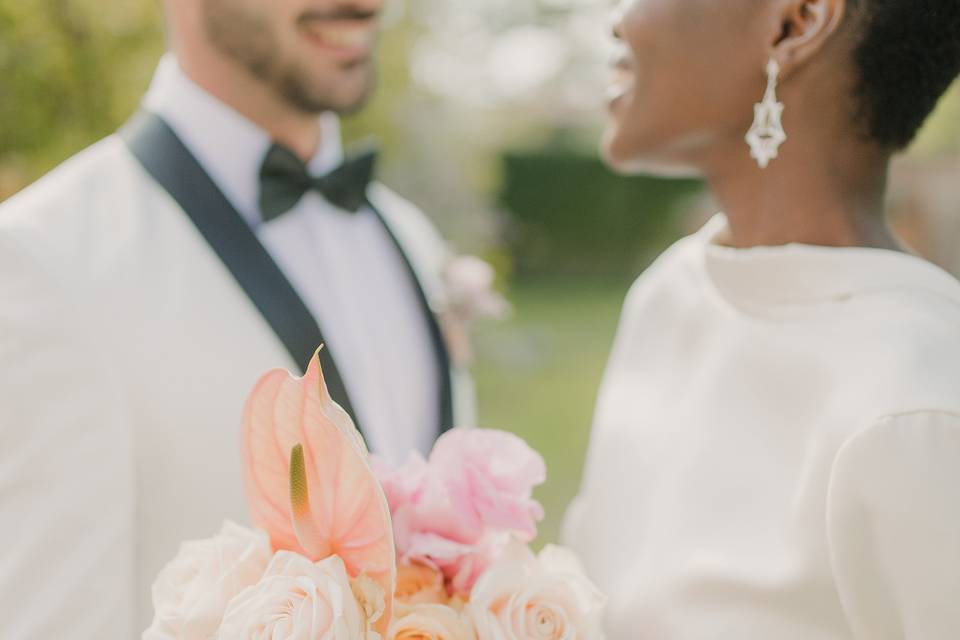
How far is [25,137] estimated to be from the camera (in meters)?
6.47

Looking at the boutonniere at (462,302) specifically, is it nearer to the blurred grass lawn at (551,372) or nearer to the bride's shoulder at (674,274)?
the bride's shoulder at (674,274)

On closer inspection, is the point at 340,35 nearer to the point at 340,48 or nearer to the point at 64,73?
the point at 340,48

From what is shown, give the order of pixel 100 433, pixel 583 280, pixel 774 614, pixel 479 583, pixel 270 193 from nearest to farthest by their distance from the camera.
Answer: pixel 479 583 < pixel 774 614 < pixel 100 433 < pixel 270 193 < pixel 583 280

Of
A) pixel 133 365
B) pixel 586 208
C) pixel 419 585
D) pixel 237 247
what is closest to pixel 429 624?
pixel 419 585

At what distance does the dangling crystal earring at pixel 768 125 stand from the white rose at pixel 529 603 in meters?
0.86

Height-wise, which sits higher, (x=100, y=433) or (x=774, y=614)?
(x=100, y=433)

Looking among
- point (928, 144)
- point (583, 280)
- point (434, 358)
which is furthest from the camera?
point (928, 144)

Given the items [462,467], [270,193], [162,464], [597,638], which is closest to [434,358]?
[270,193]

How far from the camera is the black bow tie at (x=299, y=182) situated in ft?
7.18

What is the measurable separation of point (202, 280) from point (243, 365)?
0.66 feet

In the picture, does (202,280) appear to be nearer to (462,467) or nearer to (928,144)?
(462,467)

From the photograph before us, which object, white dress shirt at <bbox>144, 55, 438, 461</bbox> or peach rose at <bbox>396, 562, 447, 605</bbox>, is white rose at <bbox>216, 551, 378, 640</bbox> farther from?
white dress shirt at <bbox>144, 55, 438, 461</bbox>

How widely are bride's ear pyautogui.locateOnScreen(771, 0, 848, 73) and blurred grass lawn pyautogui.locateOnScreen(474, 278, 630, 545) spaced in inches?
167

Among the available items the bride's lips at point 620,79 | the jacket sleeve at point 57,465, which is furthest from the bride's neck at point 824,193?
the jacket sleeve at point 57,465
